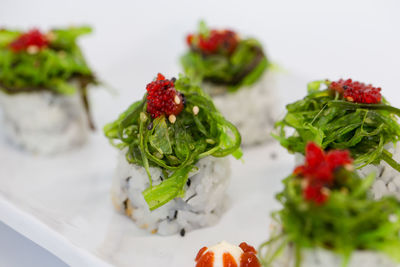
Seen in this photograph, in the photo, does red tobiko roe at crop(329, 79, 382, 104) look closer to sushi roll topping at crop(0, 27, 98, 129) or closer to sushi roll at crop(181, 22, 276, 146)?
sushi roll at crop(181, 22, 276, 146)

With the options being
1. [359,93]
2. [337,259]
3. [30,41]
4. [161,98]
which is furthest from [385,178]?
[30,41]

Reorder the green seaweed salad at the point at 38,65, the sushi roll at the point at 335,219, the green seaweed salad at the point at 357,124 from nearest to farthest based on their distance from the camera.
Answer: the sushi roll at the point at 335,219 < the green seaweed salad at the point at 357,124 < the green seaweed salad at the point at 38,65

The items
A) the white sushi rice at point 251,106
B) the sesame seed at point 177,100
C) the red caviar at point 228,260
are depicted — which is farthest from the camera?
the white sushi rice at point 251,106

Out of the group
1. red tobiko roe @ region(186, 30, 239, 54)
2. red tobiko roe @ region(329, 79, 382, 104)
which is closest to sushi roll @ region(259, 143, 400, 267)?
red tobiko roe @ region(329, 79, 382, 104)

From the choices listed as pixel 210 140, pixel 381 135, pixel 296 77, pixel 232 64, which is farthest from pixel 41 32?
pixel 381 135

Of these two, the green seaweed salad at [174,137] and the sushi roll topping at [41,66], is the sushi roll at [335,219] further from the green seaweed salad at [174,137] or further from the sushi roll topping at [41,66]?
the sushi roll topping at [41,66]

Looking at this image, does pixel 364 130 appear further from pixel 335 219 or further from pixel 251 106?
pixel 251 106

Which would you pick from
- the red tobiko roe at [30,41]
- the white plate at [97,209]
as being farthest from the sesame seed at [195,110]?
the red tobiko roe at [30,41]
